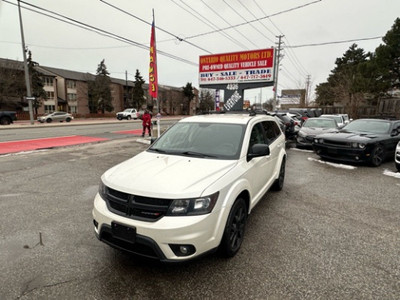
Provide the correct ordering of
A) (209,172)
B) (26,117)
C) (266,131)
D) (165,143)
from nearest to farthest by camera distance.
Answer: (209,172) < (165,143) < (266,131) < (26,117)

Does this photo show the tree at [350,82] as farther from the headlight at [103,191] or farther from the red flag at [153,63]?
the headlight at [103,191]

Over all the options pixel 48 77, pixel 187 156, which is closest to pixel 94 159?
pixel 187 156

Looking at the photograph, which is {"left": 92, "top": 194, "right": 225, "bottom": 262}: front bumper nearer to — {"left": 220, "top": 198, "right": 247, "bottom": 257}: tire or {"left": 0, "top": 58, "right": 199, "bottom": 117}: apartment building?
{"left": 220, "top": 198, "right": 247, "bottom": 257}: tire

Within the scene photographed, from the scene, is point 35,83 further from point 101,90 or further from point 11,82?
point 101,90

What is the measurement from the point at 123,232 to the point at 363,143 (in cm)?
767

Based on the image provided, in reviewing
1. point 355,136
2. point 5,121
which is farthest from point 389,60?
point 5,121

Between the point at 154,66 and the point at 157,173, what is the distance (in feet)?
33.4

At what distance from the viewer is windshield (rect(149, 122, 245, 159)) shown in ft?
10.8

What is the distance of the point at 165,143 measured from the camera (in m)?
3.83

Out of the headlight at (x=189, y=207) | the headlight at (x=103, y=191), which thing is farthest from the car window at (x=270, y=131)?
the headlight at (x=103, y=191)

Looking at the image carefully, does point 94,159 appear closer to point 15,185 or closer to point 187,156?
point 15,185

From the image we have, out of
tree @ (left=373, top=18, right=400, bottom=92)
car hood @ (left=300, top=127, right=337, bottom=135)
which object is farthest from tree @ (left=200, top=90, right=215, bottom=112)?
car hood @ (left=300, top=127, right=337, bottom=135)

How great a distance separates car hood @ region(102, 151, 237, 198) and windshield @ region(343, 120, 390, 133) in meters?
7.84

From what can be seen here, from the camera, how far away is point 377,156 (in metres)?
7.59
